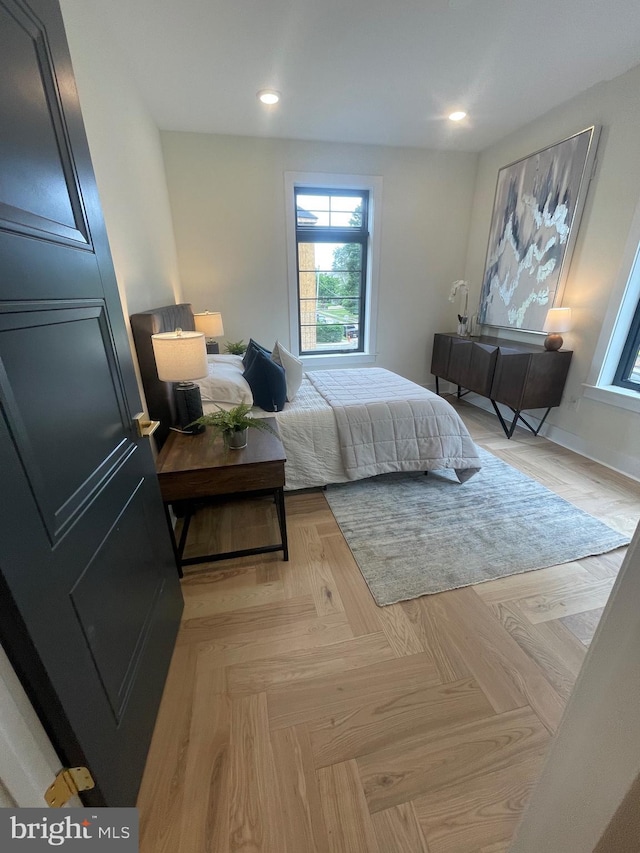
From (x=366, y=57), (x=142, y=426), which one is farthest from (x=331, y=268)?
(x=142, y=426)

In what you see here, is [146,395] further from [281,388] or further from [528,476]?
[528,476]

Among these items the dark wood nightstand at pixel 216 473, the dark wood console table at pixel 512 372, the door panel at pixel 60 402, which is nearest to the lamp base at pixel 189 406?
the dark wood nightstand at pixel 216 473

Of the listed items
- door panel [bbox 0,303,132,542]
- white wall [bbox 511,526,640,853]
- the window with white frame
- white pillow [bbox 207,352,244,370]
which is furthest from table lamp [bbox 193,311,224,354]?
the window with white frame

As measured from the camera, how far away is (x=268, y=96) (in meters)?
2.56

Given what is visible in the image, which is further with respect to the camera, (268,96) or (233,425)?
(268,96)

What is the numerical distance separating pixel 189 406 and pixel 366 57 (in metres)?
2.54

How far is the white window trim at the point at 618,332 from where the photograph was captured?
2426 millimetres

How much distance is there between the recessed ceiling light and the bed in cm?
177

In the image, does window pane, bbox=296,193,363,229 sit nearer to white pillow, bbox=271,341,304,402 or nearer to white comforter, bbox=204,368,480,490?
white pillow, bbox=271,341,304,402

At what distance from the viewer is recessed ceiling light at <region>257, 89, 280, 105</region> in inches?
98.8

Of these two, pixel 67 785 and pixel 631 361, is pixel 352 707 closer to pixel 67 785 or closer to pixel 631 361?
pixel 67 785

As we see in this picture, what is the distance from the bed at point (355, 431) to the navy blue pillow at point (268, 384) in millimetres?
52

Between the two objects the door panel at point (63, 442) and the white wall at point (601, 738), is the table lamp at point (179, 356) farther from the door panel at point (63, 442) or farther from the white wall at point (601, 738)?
the white wall at point (601, 738)

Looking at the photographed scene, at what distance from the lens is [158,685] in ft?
3.75
